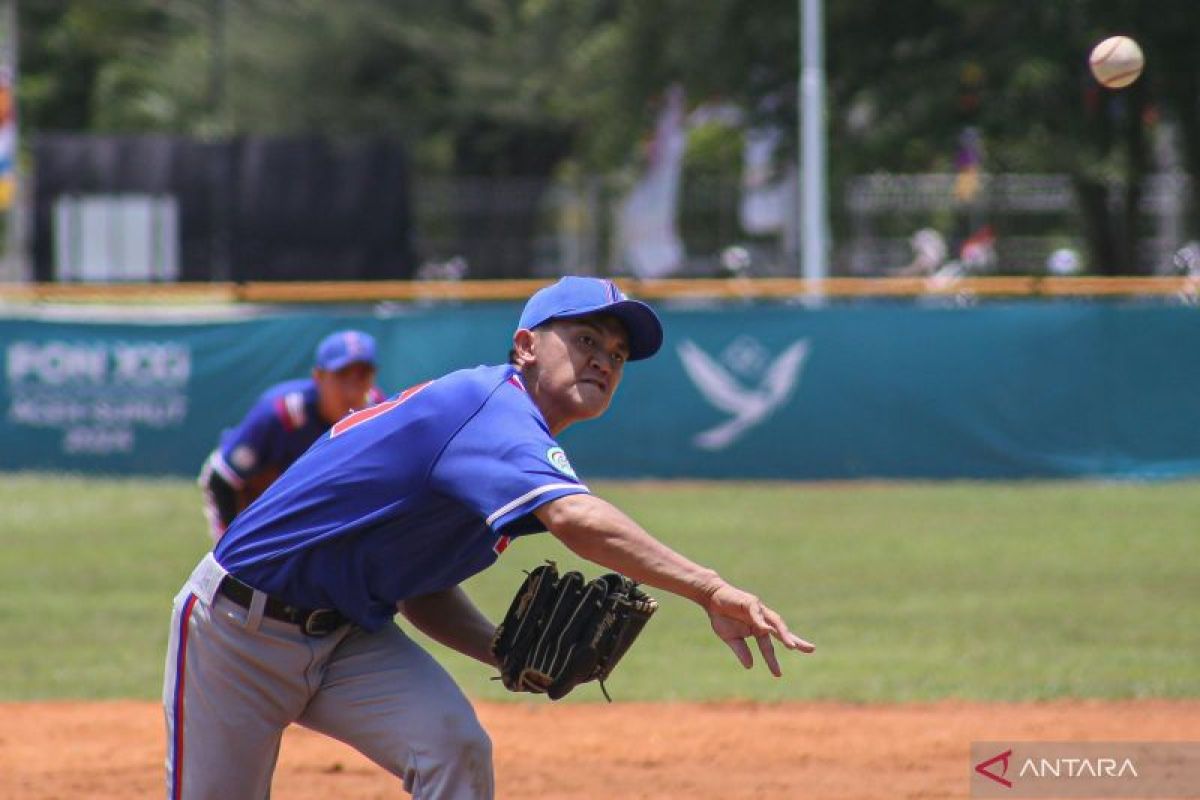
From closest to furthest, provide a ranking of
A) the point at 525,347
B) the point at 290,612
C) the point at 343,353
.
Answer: the point at 525,347, the point at 290,612, the point at 343,353

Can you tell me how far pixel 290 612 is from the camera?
14.2 ft

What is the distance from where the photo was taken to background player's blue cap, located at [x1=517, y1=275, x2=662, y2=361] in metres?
4.10

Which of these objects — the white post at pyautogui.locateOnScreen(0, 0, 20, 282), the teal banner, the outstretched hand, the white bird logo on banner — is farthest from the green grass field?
the white post at pyautogui.locateOnScreen(0, 0, 20, 282)

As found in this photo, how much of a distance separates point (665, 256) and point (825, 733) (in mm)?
22627

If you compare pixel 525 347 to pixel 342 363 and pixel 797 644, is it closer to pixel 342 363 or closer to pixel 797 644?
pixel 797 644

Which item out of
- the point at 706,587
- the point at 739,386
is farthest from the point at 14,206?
the point at 706,587

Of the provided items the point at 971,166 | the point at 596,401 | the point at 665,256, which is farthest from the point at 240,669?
the point at 971,166

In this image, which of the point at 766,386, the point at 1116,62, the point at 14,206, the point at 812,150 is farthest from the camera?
the point at 14,206

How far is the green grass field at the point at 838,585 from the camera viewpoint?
940 cm

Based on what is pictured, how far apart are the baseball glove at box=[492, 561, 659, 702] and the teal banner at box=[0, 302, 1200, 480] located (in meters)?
12.5

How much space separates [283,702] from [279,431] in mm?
4385

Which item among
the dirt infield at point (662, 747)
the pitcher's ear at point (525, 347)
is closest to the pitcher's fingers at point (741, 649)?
the pitcher's ear at point (525, 347)

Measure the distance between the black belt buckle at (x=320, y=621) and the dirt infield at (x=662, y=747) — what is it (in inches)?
108

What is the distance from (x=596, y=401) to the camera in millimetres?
4133
